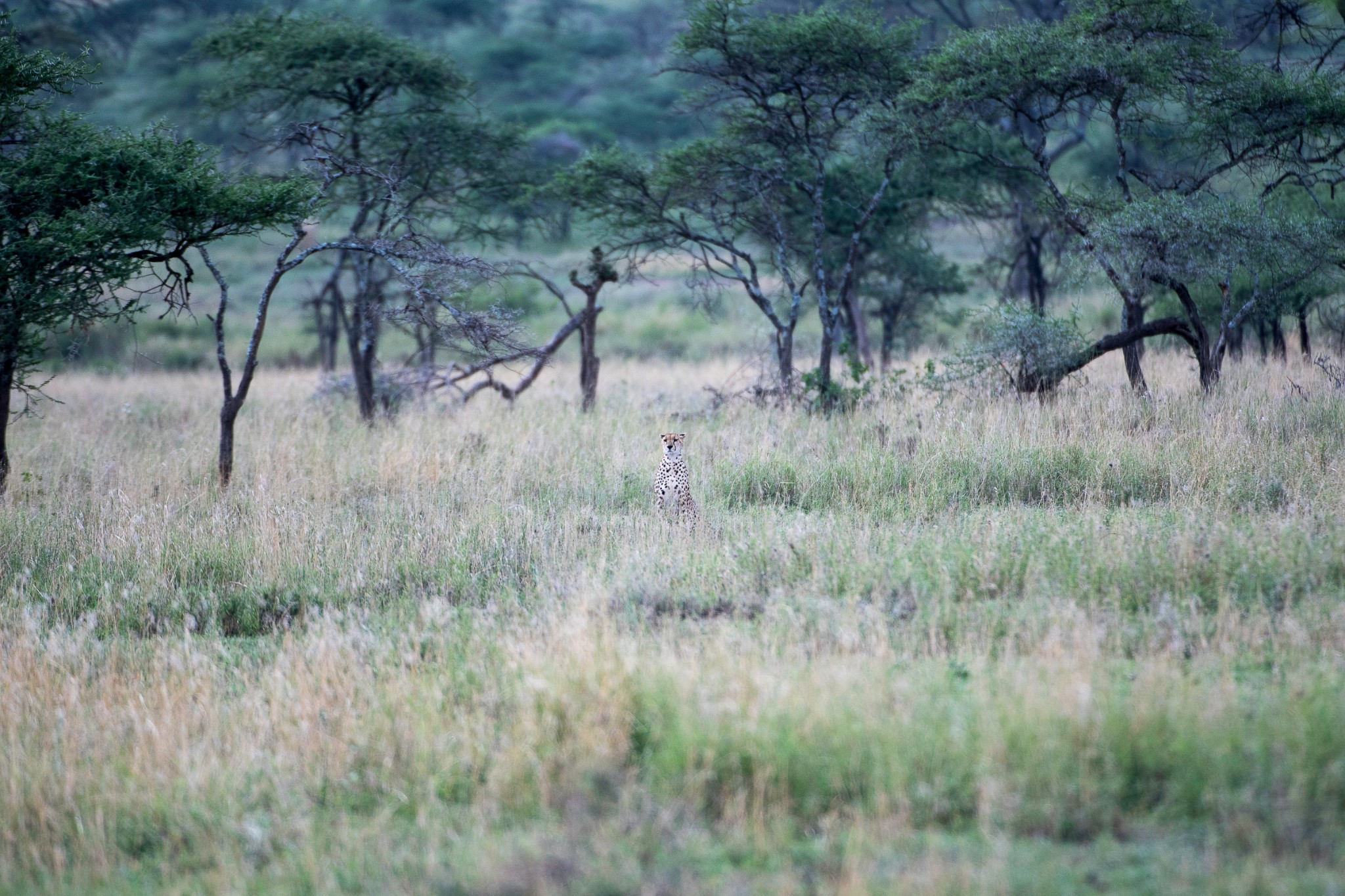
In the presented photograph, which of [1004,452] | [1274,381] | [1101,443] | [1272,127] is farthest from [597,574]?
[1272,127]

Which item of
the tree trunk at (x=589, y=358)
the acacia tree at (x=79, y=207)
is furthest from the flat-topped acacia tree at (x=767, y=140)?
the acacia tree at (x=79, y=207)

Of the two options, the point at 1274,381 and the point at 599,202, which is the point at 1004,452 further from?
the point at 599,202

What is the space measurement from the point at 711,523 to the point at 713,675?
3.28 m

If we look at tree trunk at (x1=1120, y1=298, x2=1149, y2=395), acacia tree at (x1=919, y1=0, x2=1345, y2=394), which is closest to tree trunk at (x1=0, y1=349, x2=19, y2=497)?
acacia tree at (x1=919, y1=0, x2=1345, y2=394)

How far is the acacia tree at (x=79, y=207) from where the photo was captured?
820 cm

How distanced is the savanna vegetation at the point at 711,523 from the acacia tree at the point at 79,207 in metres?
0.04

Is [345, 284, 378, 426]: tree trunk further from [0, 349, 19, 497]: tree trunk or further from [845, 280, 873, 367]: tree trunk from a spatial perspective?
[845, 280, 873, 367]: tree trunk

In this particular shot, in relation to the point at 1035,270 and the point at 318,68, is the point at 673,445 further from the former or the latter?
the point at 1035,270

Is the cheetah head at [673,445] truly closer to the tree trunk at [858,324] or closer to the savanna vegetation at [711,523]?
the savanna vegetation at [711,523]

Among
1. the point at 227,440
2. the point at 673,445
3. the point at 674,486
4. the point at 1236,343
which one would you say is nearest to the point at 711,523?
the point at 674,486

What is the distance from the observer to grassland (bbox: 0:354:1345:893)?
12.1 feet

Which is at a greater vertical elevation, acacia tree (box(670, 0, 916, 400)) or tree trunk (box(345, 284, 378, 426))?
acacia tree (box(670, 0, 916, 400))

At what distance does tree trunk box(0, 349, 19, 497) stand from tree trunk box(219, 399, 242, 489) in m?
1.69

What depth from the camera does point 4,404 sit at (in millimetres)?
9148
